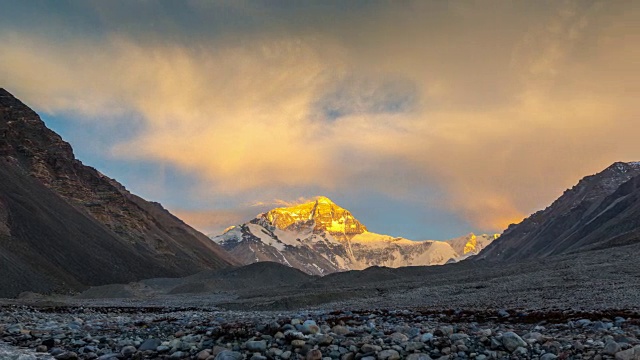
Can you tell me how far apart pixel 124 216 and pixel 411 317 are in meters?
175

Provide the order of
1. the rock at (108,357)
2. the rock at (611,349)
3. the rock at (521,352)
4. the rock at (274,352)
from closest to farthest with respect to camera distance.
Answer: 1. the rock at (611,349)
2. the rock at (521,352)
3. the rock at (274,352)
4. the rock at (108,357)

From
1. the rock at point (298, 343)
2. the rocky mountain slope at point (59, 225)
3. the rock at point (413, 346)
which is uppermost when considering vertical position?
the rocky mountain slope at point (59, 225)

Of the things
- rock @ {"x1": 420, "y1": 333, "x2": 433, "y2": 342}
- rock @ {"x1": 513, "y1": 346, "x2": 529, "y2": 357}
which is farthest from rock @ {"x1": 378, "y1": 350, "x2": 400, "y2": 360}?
rock @ {"x1": 513, "y1": 346, "x2": 529, "y2": 357}

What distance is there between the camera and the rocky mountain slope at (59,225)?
326 ft

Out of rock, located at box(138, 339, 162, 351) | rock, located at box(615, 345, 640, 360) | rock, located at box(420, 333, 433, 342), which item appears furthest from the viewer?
rock, located at box(138, 339, 162, 351)

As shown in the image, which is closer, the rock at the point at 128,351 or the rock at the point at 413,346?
the rock at the point at 413,346

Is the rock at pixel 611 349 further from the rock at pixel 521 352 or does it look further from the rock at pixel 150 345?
the rock at pixel 150 345

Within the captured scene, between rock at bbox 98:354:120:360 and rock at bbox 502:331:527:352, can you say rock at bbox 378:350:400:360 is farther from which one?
rock at bbox 98:354:120:360

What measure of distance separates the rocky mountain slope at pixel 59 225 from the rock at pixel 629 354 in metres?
84.9

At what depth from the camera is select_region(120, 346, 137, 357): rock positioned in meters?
13.8

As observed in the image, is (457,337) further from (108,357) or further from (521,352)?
(108,357)

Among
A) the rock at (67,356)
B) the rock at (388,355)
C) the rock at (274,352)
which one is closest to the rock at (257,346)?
the rock at (274,352)

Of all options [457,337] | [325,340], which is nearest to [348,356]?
[325,340]

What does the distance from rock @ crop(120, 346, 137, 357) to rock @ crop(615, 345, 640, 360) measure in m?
11.4
